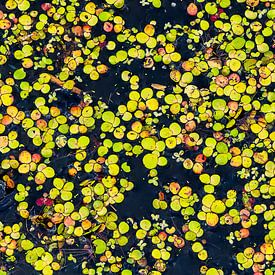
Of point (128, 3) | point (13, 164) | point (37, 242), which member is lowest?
point (37, 242)

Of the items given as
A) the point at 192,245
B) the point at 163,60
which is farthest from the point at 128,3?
the point at 192,245

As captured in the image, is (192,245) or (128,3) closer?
(192,245)

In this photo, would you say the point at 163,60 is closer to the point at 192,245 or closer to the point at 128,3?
the point at 128,3

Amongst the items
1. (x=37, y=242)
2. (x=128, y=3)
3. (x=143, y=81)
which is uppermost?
(x=128, y=3)

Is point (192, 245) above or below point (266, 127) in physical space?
below

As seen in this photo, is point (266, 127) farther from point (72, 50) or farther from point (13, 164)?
point (13, 164)

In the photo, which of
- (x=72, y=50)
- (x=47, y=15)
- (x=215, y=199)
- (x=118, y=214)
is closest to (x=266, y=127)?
(x=215, y=199)
